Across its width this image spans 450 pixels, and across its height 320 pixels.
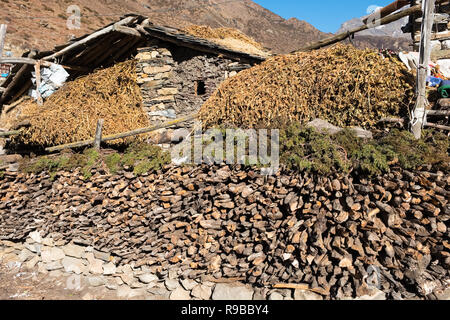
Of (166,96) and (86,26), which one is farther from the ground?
(86,26)

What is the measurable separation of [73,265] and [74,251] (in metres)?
0.31

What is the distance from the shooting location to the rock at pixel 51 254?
655 cm

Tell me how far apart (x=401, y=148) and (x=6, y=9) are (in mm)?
41317

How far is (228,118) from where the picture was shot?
20.3ft

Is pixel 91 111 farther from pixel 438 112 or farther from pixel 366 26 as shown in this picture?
pixel 438 112

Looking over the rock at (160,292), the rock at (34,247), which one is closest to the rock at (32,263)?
the rock at (34,247)

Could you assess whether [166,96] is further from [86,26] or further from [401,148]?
[86,26]

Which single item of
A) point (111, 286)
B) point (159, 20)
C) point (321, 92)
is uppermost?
point (159, 20)

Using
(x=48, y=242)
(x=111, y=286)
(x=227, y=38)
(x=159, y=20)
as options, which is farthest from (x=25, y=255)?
(x=159, y=20)

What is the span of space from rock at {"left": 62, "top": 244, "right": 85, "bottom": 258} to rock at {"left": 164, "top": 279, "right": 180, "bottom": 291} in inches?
98.9

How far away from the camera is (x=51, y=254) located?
6.63 m

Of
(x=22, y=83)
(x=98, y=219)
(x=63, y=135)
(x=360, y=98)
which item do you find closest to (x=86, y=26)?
(x=22, y=83)

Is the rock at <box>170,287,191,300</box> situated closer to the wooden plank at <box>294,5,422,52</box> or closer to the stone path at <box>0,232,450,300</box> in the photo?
the stone path at <box>0,232,450,300</box>

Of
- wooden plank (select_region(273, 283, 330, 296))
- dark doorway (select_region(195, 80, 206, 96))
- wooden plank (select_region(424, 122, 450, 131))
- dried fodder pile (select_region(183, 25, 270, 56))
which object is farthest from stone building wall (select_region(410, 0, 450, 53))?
wooden plank (select_region(273, 283, 330, 296))
